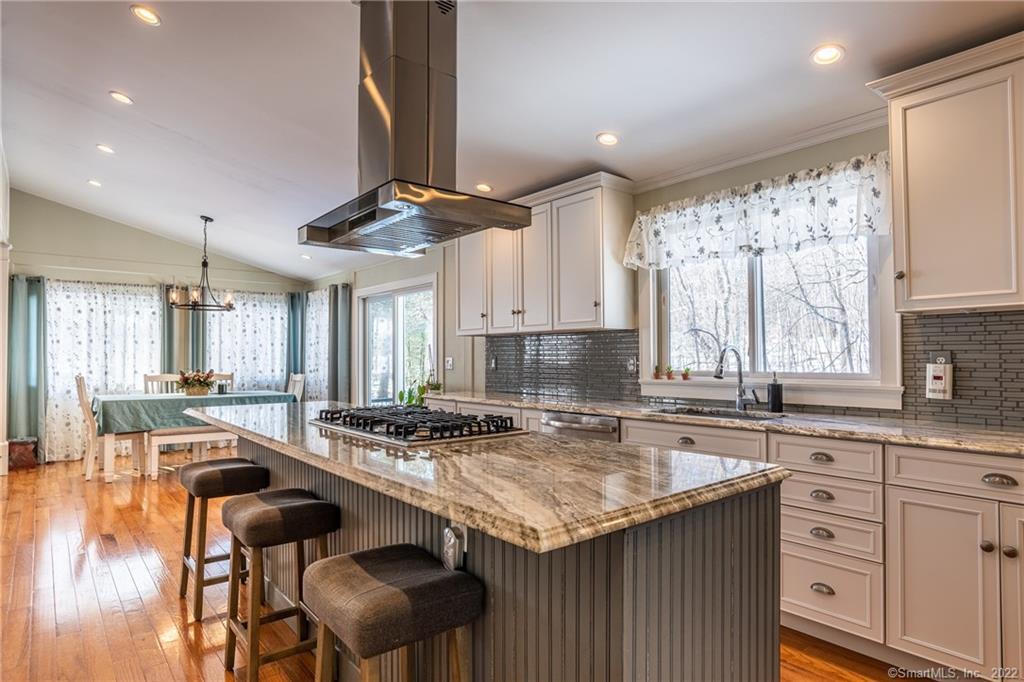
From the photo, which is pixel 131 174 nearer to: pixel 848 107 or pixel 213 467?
pixel 213 467

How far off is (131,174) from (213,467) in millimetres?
3879

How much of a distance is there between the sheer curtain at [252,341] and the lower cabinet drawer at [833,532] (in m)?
7.14

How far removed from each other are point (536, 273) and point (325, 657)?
113 inches

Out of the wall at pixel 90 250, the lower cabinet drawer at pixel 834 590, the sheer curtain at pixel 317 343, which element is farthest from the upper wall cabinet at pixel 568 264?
the wall at pixel 90 250

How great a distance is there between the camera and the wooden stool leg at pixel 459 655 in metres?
1.42

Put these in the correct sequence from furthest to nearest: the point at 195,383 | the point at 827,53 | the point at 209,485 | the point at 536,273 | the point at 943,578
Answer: the point at 195,383 → the point at 536,273 → the point at 209,485 → the point at 827,53 → the point at 943,578

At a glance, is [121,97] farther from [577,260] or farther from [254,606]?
[254,606]

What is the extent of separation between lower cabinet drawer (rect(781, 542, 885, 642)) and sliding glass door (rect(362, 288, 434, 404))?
3.85 metres

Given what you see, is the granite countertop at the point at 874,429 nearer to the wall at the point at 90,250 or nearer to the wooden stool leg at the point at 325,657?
the wooden stool leg at the point at 325,657

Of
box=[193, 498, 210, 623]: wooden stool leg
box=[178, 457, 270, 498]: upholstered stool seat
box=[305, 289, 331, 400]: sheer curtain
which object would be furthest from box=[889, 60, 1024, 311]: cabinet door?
box=[305, 289, 331, 400]: sheer curtain

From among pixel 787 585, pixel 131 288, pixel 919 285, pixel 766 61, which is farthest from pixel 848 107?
pixel 131 288

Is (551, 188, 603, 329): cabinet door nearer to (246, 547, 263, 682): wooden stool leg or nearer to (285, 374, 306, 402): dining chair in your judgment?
(246, 547, 263, 682): wooden stool leg

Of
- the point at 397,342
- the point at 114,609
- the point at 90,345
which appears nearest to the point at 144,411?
the point at 90,345

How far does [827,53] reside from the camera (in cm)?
225
